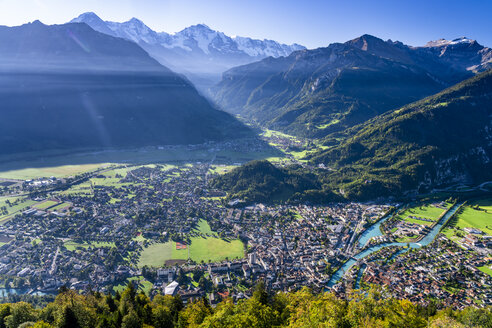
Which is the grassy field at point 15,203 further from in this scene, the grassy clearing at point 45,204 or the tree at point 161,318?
the tree at point 161,318

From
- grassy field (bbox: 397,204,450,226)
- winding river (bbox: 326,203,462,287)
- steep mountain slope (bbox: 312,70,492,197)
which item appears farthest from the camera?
steep mountain slope (bbox: 312,70,492,197)

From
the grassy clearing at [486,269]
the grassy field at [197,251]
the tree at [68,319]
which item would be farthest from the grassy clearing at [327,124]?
the tree at [68,319]

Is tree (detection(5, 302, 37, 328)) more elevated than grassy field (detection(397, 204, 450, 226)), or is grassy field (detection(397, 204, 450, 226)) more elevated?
tree (detection(5, 302, 37, 328))

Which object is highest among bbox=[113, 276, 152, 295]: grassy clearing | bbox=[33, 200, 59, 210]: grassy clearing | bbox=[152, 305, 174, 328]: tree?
bbox=[152, 305, 174, 328]: tree

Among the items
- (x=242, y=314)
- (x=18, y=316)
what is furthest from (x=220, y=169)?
(x=242, y=314)

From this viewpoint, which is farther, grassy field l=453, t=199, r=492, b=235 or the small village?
grassy field l=453, t=199, r=492, b=235

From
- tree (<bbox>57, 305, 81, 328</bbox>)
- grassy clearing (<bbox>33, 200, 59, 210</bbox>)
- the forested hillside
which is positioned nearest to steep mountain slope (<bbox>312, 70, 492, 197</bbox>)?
the forested hillside

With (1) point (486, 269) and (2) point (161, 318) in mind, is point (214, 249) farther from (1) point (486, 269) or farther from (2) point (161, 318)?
(1) point (486, 269)

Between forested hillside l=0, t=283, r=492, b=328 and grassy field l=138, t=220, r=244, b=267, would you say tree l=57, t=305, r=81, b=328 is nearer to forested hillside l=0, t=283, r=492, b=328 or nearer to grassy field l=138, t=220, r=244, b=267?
forested hillside l=0, t=283, r=492, b=328
